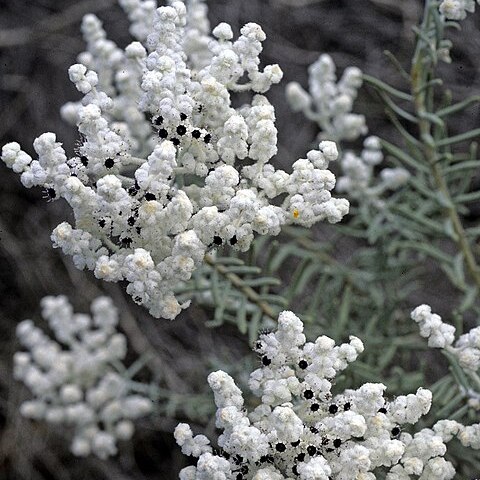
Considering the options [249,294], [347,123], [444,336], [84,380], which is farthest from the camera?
[84,380]

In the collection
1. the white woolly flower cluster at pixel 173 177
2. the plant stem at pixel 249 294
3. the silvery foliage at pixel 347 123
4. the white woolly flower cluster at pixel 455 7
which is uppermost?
the white woolly flower cluster at pixel 455 7

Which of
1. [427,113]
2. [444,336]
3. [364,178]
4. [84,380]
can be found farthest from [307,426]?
[84,380]

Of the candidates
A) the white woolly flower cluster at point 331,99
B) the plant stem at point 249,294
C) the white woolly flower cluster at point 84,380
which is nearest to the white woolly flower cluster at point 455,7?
the white woolly flower cluster at point 331,99

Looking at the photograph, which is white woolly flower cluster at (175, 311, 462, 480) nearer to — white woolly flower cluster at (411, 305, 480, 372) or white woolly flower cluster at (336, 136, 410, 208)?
white woolly flower cluster at (411, 305, 480, 372)

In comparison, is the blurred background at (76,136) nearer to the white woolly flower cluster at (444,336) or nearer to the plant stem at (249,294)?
the plant stem at (249,294)

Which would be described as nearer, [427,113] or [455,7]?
[455,7]

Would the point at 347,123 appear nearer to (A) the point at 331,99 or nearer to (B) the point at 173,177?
(A) the point at 331,99
